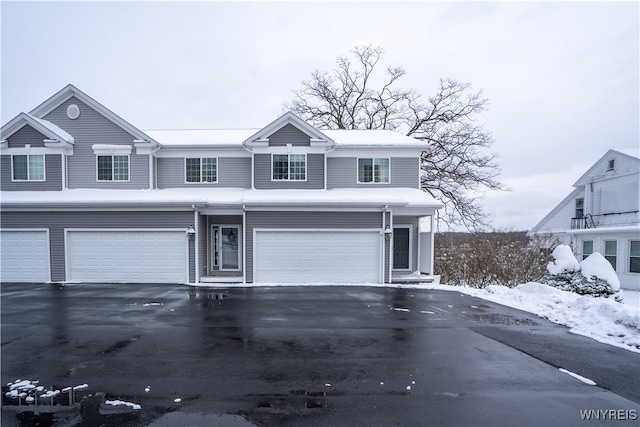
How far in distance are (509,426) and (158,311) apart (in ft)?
25.6

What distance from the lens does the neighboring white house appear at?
620 inches

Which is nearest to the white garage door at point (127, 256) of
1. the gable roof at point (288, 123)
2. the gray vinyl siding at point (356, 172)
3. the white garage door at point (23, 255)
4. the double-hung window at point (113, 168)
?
the white garage door at point (23, 255)

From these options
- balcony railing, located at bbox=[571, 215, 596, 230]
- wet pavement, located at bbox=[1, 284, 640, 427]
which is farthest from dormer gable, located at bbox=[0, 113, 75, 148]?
balcony railing, located at bbox=[571, 215, 596, 230]

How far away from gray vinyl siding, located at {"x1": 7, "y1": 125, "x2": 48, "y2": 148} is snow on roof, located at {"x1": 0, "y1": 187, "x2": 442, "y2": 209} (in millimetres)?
2075

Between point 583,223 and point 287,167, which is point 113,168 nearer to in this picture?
point 287,167

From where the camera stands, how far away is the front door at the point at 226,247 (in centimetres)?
1430

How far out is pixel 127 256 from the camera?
1258 cm

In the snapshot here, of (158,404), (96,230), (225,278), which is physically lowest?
(225,278)

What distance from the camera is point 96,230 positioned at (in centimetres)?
1252

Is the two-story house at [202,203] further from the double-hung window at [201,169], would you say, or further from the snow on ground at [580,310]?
the snow on ground at [580,310]

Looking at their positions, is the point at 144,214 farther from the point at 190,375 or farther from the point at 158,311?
the point at 190,375

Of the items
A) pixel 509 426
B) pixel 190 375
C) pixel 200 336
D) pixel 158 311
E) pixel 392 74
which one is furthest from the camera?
pixel 392 74

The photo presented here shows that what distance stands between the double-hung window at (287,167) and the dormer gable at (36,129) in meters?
8.76

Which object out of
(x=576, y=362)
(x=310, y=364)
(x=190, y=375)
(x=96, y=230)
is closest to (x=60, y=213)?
(x=96, y=230)
